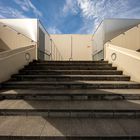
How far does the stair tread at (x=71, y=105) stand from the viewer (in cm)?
314

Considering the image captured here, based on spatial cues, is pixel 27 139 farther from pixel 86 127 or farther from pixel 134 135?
pixel 134 135

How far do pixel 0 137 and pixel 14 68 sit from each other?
3105 mm

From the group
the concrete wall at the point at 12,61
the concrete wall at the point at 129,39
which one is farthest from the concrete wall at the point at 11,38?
the concrete wall at the point at 129,39

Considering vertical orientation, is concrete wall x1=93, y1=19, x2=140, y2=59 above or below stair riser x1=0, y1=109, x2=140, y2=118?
above

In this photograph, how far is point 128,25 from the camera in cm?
759

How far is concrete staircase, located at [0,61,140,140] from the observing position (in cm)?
244

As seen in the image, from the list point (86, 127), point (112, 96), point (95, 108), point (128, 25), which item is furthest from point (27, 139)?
point (128, 25)

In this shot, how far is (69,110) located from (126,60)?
2.78 metres

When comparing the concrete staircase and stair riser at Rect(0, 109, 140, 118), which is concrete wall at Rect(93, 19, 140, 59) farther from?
stair riser at Rect(0, 109, 140, 118)

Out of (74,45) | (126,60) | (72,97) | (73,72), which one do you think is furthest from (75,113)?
(74,45)

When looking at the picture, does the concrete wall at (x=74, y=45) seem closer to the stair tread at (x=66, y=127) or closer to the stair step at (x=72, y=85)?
the stair step at (x=72, y=85)

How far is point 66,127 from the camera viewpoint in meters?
2.62

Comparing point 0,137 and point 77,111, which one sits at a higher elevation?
point 77,111

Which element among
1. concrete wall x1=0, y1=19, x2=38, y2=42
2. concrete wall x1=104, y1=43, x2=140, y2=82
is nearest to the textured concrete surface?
concrete wall x1=104, y1=43, x2=140, y2=82
